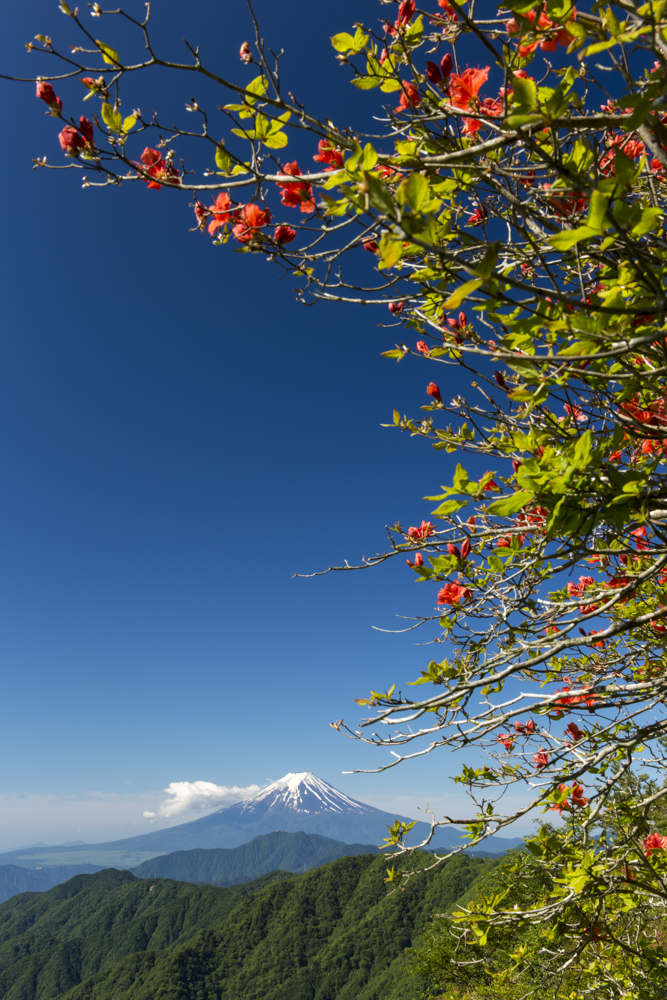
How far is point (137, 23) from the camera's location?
157 centimetres

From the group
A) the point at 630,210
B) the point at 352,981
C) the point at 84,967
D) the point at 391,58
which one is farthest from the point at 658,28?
the point at 84,967

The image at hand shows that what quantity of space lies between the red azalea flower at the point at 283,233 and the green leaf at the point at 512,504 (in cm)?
144

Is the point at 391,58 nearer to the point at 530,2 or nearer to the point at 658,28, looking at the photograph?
the point at 530,2

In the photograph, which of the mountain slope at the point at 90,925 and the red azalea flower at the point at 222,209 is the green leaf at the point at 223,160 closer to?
the red azalea flower at the point at 222,209

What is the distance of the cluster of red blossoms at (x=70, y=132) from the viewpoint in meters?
1.86

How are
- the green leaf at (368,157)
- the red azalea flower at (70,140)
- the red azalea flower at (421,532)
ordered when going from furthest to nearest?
the red azalea flower at (421,532), the red azalea flower at (70,140), the green leaf at (368,157)

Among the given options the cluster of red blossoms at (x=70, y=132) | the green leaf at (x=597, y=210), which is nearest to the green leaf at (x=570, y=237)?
the green leaf at (x=597, y=210)

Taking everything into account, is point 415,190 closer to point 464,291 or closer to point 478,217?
point 464,291

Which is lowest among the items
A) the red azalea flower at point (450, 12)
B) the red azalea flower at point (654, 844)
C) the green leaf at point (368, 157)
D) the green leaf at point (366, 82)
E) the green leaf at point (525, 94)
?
the red azalea flower at point (654, 844)

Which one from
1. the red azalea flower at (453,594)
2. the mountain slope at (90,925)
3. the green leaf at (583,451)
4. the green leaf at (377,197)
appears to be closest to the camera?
the green leaf at (377,197)

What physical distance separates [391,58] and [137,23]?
898 mm

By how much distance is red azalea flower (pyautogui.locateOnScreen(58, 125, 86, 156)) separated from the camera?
1.90 metres

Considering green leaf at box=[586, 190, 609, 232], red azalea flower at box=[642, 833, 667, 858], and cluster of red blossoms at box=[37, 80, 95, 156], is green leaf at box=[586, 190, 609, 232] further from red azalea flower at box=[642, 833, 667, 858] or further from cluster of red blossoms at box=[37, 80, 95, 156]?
red azalea flower at box=[642, 833, 667, 858]

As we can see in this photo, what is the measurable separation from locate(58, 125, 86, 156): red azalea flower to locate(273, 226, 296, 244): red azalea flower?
81 centimetres
